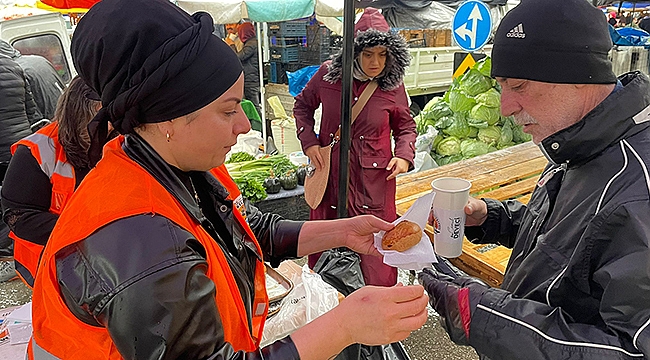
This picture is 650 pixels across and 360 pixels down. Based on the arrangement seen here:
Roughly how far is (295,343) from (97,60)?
792mm

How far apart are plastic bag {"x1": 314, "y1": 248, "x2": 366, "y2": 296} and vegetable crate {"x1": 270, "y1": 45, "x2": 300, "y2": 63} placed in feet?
18.8

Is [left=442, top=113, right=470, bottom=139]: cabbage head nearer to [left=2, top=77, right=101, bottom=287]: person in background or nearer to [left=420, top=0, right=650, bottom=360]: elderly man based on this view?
[left=420, top=0, right=650, bottom=360]: elderly man

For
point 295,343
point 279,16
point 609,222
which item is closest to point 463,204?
point 609,222

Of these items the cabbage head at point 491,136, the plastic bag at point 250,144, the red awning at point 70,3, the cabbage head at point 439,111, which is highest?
the red awning at point 70,3

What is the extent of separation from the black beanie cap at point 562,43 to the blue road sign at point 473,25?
352cm

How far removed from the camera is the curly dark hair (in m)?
2.16

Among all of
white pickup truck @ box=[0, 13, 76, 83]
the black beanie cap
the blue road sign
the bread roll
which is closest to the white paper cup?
the bread roll

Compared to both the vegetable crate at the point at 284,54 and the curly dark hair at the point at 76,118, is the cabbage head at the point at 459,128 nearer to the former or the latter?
the vegetable crate at the point at 284,54

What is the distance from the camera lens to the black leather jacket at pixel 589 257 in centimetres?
119

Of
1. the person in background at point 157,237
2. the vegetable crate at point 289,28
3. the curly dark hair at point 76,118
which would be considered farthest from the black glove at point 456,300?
the vegetable crate at point 289,28

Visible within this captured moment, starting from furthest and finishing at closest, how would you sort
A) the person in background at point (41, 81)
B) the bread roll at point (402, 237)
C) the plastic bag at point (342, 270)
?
the person in background at point (41, 81), the plastic bag at point (342, 270), the bread roll at point (402, 237)

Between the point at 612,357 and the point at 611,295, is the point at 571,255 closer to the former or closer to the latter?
the point at 611,295

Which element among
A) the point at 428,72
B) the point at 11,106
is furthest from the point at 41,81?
the point at 428,72

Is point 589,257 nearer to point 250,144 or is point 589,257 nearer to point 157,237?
point 157,237
